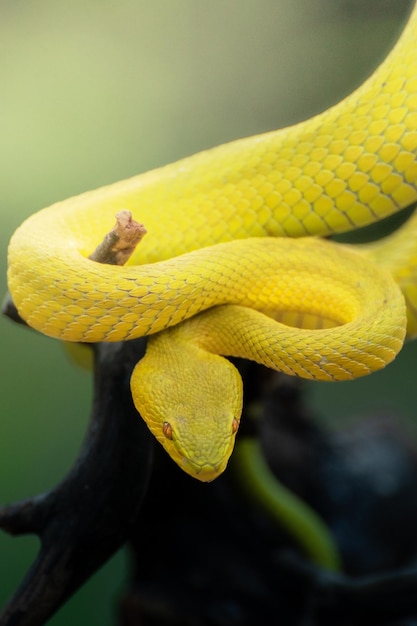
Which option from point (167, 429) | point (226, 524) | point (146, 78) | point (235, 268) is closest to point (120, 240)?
point (235, 268)

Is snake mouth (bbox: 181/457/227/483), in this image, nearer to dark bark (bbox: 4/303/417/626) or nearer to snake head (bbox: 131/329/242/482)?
snake head (bbox: 131/329/242/482)

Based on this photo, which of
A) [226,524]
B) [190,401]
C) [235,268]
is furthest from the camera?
[226,524]

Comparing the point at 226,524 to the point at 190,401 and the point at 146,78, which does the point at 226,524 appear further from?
the point at 146,78

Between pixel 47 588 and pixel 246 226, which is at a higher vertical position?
pixel 246 226

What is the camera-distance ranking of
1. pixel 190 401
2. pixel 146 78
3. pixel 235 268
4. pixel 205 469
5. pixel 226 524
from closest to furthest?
pixel 205 469, pixel 190 401, pixel 235 268, pixel 146 78, pixel 226 524

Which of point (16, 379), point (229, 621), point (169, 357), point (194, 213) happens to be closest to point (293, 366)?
point (169, 357)

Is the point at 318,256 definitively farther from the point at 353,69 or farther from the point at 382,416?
the point at 382,416

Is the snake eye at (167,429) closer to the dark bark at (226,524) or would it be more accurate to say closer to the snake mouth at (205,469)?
the snake mouth at (205,469)
